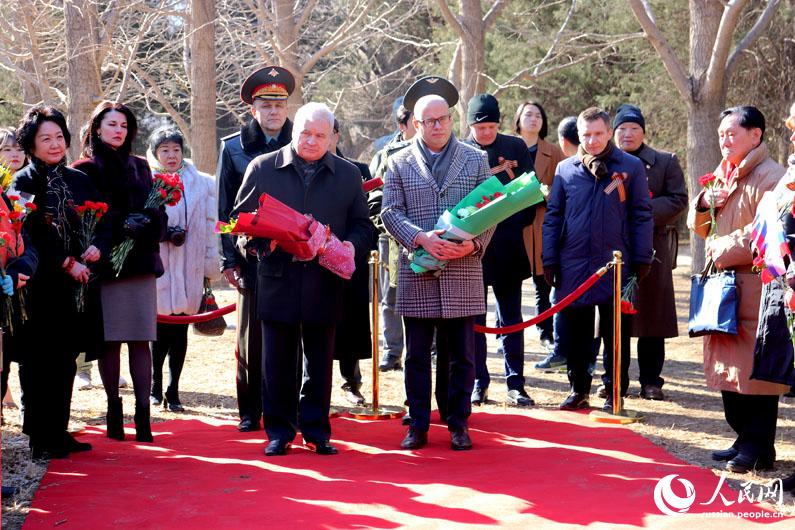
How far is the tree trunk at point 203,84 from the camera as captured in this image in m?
15.3

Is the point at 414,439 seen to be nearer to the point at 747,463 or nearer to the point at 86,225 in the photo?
the point at 747,463

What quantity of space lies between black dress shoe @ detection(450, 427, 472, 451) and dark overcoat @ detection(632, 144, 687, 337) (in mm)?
2387

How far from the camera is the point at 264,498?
5480mm

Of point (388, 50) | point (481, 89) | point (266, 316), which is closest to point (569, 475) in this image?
point (266, 316)

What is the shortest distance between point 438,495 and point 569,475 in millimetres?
809

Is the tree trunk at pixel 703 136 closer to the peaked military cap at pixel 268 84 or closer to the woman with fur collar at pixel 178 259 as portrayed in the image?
the woman with fur collar at pixel 178 259

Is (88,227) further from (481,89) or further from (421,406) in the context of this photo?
(481,89)

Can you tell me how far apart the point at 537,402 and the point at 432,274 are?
2.11m

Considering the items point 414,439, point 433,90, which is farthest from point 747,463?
point 433,90

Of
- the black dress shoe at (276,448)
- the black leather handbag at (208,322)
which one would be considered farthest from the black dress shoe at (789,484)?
the black leather handbag at (208,322)

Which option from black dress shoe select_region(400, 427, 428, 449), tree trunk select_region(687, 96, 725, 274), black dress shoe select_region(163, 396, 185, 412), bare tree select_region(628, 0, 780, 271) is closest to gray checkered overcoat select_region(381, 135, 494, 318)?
black dress shoe select_region(400, 427, 428, 449)

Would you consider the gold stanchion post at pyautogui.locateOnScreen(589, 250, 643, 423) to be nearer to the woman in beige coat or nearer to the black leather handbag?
the woman in beige coat

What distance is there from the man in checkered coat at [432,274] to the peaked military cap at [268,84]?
1.02m

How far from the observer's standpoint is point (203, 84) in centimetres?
1566
